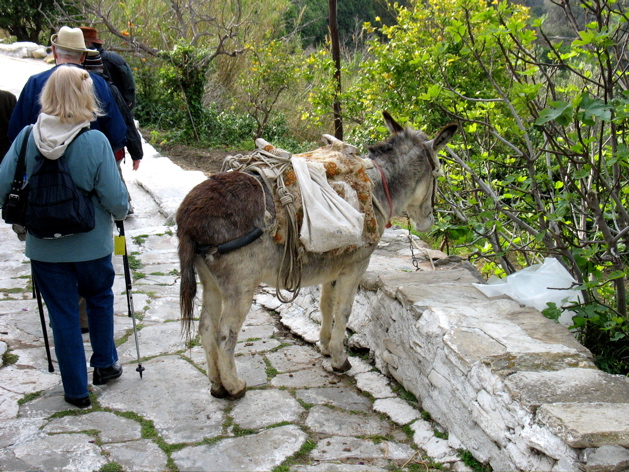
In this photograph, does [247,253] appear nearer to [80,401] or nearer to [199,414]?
[199,414]

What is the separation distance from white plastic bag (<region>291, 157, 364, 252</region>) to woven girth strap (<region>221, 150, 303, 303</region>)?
0.25ft

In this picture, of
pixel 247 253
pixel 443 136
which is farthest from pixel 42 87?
pixel 443 136

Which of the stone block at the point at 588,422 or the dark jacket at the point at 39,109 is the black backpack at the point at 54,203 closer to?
the dark jacket at the point at 39,109

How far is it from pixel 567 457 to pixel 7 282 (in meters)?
5.34

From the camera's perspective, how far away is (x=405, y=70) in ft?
23.2

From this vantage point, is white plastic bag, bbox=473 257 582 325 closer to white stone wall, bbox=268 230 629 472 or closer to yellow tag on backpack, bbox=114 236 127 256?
white stone wall, bbox=268 230 629 472

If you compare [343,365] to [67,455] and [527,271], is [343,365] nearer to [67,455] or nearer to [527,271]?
[527,271]

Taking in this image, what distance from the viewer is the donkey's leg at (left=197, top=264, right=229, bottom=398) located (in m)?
4.15

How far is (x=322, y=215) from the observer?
405 cm

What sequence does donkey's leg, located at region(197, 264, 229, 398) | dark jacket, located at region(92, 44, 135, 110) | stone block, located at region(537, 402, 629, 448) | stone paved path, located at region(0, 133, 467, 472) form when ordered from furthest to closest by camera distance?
dark jacket, located at region(92, 44, 135, 110)
donkey's leg, located at region(197, 264, 229, 398)
stone paved path, located at region(0, 133, 467, 472)
stone block, located at region(537, 402, 629, 448)

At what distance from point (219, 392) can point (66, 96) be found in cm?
211

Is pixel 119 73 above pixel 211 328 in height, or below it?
above

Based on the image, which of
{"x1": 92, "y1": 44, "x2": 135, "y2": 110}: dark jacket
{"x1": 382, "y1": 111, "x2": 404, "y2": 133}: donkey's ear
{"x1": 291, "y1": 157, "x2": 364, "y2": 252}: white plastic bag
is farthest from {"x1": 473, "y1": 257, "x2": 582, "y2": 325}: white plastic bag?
{"x1": 92, "y1": 44, "x2": 135, "y2": 110}: dark jacket

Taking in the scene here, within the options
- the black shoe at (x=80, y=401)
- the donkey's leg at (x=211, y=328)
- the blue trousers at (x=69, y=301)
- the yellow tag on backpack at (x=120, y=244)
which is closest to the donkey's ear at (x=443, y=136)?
the donkey's leg at (x=211, y=328)
